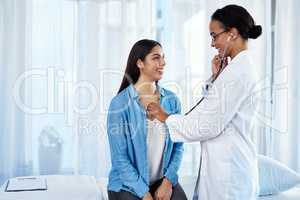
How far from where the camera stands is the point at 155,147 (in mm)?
1879

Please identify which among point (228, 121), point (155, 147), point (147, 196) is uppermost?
point (228, 121)

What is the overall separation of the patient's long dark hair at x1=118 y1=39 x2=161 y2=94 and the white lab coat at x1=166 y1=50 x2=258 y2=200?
0.40 meters

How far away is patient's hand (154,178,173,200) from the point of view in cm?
180

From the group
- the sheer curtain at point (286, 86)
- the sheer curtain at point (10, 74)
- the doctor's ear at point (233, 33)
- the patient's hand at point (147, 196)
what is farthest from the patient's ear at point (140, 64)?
the sheer curtain at point (286, 86)

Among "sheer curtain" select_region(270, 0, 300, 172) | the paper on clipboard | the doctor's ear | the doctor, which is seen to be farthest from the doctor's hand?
"sheer curtain" select_region(270, 0, 300, 172)

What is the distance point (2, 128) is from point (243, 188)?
1594mm

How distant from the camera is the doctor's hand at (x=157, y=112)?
1.70 m

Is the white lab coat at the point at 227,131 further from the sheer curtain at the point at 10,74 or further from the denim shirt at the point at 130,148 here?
the sheer curtain at the point at 10,74

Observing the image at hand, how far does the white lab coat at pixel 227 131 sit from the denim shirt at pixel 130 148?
0.23 m

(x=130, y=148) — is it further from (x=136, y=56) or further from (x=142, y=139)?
(x=136, y=56)

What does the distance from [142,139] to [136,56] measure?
40 centimetres

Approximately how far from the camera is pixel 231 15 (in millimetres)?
1592

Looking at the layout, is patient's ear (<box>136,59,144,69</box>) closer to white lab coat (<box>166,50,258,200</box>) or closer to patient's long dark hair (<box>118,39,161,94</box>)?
patient's long dark hair (<box>118,39,161,94</box>)

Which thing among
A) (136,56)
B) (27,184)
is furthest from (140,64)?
(27,184)
